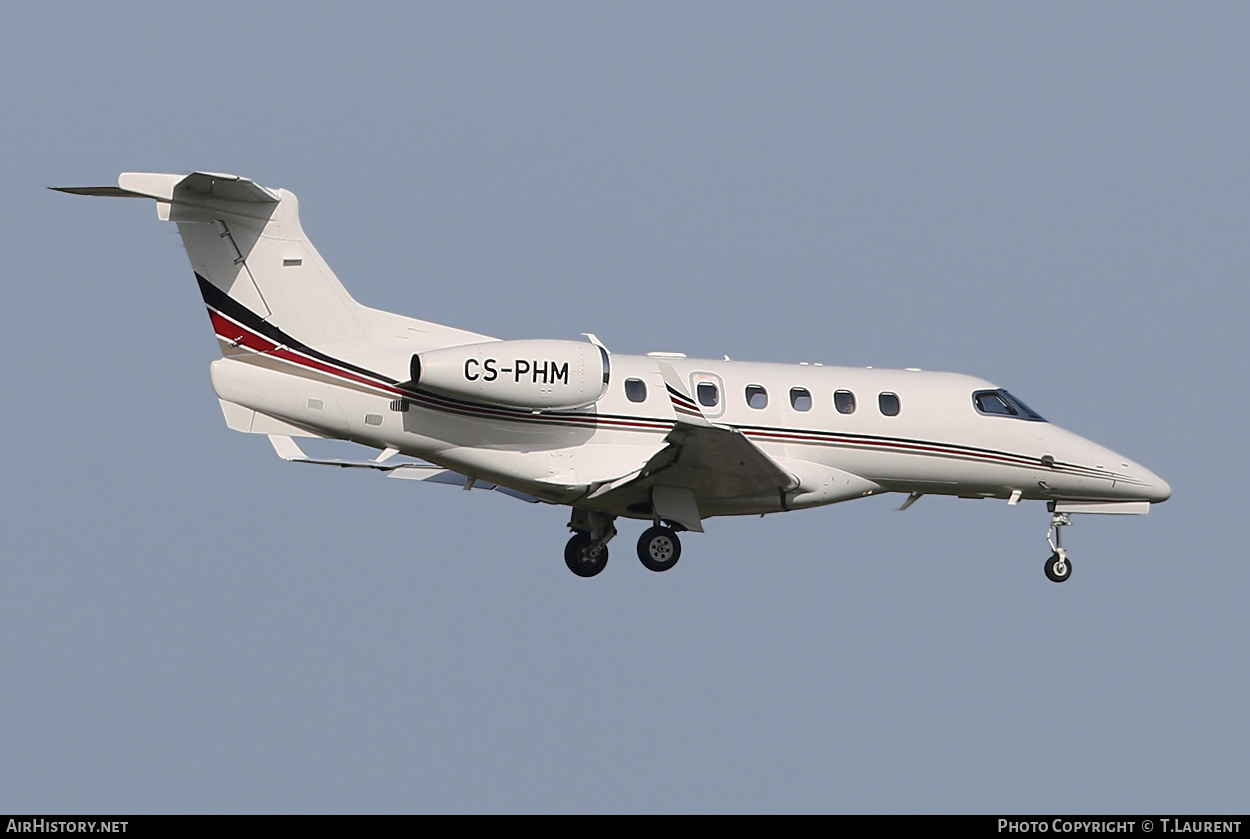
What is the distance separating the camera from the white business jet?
19.7m

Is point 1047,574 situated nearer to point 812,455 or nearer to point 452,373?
point 812,455

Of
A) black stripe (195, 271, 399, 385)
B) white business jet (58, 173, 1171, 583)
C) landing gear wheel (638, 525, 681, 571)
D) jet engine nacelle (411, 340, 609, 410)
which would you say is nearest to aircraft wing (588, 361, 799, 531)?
white business jet (58, 173, 1171, 583)

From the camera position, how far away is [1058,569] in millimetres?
23875

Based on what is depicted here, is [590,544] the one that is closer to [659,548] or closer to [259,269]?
[659,548]

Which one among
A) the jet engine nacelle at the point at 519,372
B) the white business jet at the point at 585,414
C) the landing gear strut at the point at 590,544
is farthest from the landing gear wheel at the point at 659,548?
the jet engine nacelle at the point at 519,372

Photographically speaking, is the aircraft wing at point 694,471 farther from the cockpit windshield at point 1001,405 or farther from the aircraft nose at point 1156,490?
the aircraft nose at point 1156,490

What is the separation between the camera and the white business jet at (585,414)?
64.5 feet

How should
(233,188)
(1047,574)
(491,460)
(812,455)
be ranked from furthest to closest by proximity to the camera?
(1047,574)
(812,455)
(491,460)
(233,188)

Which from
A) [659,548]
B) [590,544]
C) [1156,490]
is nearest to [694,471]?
[659,548]

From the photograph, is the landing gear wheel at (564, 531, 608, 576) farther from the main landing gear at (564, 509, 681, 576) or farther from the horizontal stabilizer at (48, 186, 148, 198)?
the horizontal stabilizer at (48, 186, 148, 198)

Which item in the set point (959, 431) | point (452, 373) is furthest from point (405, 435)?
point (959, 431)

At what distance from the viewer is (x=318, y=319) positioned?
65.8 ft

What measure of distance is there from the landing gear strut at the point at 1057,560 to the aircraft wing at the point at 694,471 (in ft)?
15.3

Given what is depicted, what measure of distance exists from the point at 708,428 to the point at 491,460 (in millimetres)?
2889
